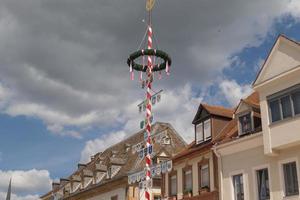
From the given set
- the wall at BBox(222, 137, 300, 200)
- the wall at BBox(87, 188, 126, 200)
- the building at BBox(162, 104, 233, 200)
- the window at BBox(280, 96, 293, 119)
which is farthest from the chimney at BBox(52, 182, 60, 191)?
the window at BBox(280, 96, 293, 119)

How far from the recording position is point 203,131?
31.8 meters

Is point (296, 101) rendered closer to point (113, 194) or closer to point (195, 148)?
point (195, 148)

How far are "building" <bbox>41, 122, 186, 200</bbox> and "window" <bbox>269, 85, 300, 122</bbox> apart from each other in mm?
11700

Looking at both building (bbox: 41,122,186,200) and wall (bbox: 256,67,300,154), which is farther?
building (bbox: 41,122,186,200)

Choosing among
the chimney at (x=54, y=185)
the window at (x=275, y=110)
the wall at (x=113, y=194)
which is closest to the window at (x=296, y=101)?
the window at (x=275, y=110)

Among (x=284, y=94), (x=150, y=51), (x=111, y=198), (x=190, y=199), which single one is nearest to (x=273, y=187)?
(x=284, y=94)

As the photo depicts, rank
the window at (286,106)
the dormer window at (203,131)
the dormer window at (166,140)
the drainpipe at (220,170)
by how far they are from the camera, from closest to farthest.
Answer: the window at (286,106)
the drainpipe at (220,170)
the dormer window at (203,131)
the dormer window at (166,140)

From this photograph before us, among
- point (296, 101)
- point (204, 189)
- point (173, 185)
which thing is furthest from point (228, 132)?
point (296, 101)

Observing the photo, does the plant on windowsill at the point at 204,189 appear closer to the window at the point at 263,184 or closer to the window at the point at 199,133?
the window at the point at 199,133

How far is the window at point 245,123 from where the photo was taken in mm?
27281

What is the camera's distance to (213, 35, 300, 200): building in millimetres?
23922

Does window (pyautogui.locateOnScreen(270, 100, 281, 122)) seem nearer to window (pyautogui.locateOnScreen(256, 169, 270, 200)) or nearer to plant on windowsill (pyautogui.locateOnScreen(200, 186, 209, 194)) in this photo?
window (pyautogui.locateOnScreen(256, 169, 270, 200))

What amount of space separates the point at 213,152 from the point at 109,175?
57.9 ft

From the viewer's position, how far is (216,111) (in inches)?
1243
